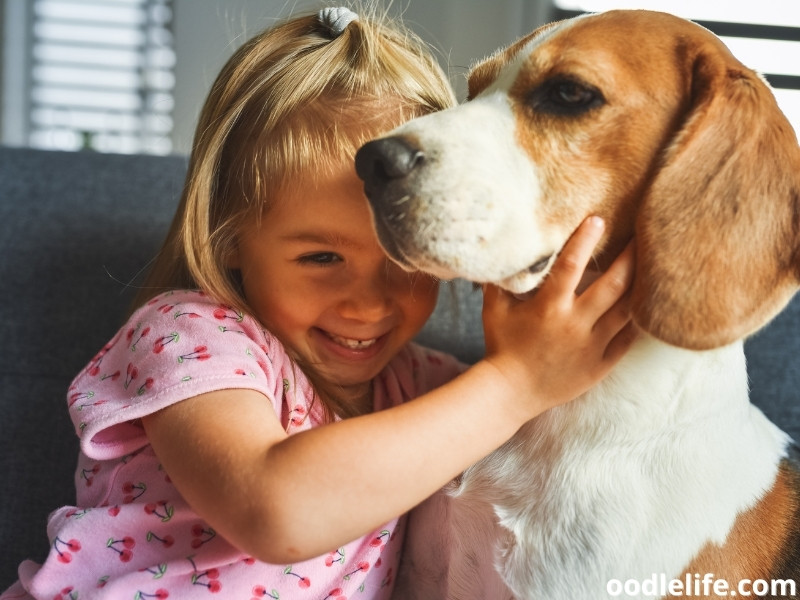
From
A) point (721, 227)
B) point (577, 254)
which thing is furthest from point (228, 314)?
point (721, 227)

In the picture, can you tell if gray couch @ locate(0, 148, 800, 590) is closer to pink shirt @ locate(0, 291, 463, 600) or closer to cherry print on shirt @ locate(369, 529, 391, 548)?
pink shirt @ locate(0, 291, 463, 600)

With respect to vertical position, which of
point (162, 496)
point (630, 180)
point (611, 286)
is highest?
point (630, 180)

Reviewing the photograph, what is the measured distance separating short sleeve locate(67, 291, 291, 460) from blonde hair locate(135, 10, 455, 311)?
0.07m

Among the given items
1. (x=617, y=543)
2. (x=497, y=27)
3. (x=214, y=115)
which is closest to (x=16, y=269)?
(x=214, y=115)

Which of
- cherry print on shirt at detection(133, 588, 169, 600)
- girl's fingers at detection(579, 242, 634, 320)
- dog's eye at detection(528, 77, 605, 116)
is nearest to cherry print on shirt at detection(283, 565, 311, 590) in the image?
cherry print on shirt at detection(133, 588, 169, 600)

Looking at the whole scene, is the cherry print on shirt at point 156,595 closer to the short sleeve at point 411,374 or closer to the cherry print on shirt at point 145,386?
the cherry print on shirt at point 145,386

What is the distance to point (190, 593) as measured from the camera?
3.23ft

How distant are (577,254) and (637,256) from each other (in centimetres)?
6

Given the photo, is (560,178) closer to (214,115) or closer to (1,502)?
(214,115)

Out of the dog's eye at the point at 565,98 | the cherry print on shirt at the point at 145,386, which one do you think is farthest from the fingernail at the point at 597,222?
the cherry print on shirt at the point at 145,386

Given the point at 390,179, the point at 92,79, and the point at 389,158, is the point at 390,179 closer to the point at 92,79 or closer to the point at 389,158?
the point at 389,158

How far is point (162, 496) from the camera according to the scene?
3.39 ft

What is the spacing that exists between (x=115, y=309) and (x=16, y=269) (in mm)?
185

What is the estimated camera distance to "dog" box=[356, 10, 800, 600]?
0.79 metres
